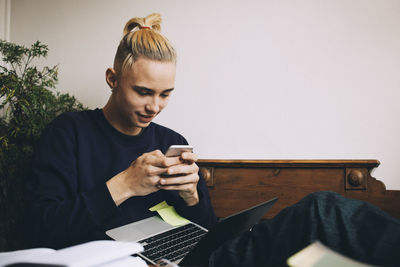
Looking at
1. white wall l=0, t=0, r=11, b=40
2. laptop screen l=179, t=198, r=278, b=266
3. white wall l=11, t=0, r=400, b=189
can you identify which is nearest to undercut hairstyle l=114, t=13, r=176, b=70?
white wall l=11, t=0, r=400, b=189

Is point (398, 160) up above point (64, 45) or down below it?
below

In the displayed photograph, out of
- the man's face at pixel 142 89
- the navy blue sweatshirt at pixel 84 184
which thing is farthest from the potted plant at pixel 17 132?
the man's face at pixel 142 89

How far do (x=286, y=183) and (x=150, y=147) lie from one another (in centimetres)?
71

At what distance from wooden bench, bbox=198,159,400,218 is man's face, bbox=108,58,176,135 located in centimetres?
53

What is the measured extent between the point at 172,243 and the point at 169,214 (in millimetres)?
183

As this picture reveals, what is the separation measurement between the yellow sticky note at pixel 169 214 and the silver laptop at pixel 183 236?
0.02 metres

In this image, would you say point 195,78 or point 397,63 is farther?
point 195,78

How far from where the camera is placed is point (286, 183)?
1361mm

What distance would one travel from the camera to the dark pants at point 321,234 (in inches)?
23.1

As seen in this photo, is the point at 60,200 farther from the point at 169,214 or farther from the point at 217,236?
the point at 217,236

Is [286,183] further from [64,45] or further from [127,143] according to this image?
[64,45]

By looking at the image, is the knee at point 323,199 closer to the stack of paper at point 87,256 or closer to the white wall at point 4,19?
the stack of paper at point 87,256

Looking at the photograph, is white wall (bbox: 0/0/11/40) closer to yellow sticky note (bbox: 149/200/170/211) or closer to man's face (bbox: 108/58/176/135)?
man's face (bbox: 108/58/176/135)

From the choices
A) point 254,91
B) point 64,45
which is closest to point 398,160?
point 254,91
